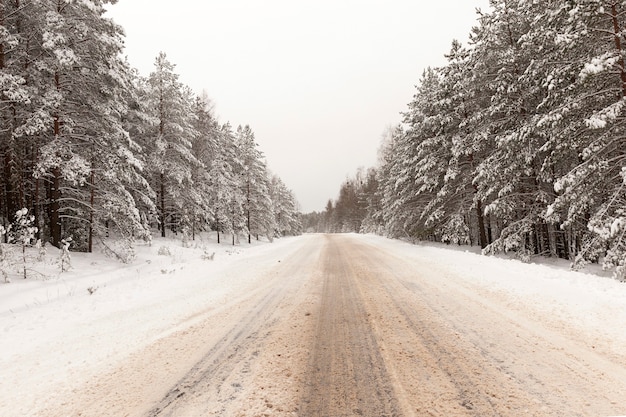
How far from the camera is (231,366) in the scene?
3.29 meters

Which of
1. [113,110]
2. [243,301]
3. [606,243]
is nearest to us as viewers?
[243,301]

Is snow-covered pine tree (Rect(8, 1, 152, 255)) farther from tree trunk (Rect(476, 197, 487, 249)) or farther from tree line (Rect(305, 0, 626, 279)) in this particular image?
tree trunk (Rect(476, 197, 487, 249))

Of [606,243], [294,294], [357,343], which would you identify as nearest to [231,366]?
[357,343]

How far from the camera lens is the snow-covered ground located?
349 centimetres

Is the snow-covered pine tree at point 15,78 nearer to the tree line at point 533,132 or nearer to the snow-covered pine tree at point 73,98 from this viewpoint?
the snow-covered pine tree at point 73,98

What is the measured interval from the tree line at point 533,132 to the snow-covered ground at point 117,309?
4.14 metres

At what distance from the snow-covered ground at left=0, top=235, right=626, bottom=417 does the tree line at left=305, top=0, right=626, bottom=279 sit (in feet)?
13.6

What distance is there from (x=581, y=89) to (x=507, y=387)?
43.7ft

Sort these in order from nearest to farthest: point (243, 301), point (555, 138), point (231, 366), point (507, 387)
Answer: point (507, 387)
point (231, 366)
point (243, 301)
point (555, 138)

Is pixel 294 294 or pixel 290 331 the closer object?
pixel 290 331

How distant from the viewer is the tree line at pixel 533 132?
9.71 metres

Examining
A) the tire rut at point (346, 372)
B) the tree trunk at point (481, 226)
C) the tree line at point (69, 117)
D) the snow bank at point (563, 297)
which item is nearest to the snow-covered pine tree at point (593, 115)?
the snow bank at point (563, 297)

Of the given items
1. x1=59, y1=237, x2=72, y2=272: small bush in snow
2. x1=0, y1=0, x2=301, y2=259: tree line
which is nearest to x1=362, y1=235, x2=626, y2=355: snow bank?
x1=59, y1=237, x2=72, y2=272: small bush in snow

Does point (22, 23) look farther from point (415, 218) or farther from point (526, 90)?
point (415, 218)
